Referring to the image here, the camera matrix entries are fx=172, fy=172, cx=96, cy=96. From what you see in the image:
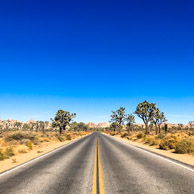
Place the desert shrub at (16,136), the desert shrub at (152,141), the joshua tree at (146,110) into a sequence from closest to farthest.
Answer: the desert shrub at (152,141), the desert shrub at (16,136), the joshua tree at (146,110)

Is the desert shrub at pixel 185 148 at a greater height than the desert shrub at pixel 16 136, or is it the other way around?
the desert shrub at pixel 16 136

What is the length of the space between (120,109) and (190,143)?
54318mm

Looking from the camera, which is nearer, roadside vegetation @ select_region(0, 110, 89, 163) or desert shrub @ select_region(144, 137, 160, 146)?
roadside vegetation @ select_region(0, 110, 89, 163)

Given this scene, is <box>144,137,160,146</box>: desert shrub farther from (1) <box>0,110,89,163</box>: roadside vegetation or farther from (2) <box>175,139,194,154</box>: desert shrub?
(1) <box>0,110,89,163</box>: roadside vegetation

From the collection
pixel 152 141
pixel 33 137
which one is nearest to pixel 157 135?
pixel 152 141

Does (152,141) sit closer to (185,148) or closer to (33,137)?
(185,148)

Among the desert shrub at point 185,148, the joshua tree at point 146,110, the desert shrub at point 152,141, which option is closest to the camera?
the desert shrub at point 185,148

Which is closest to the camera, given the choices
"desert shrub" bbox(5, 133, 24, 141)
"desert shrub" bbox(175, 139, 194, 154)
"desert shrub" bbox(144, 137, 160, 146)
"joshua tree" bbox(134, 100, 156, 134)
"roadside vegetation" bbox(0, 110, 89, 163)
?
"desert shrub" bbox(175, 139, 194, 154)

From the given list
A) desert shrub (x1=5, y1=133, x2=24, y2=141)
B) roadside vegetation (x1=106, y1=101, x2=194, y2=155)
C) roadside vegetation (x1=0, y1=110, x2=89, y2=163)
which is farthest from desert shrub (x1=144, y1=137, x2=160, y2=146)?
desert shrub (x1=5, y1=133, x2=24, y2=141)

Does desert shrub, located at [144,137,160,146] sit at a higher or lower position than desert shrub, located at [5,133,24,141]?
lower

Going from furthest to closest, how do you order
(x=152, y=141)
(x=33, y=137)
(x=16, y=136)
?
(x=33, y=137) → (x=16, y=136) → (x=152, y=141)

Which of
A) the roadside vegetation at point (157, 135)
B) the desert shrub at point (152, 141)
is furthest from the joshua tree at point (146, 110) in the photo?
the desert shrub at point (152, 141)

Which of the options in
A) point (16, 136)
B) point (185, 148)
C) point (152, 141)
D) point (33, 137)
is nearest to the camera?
point (185, 148)

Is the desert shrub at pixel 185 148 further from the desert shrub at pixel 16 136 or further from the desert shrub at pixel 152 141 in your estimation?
the desert shrub at pixel 16 136
